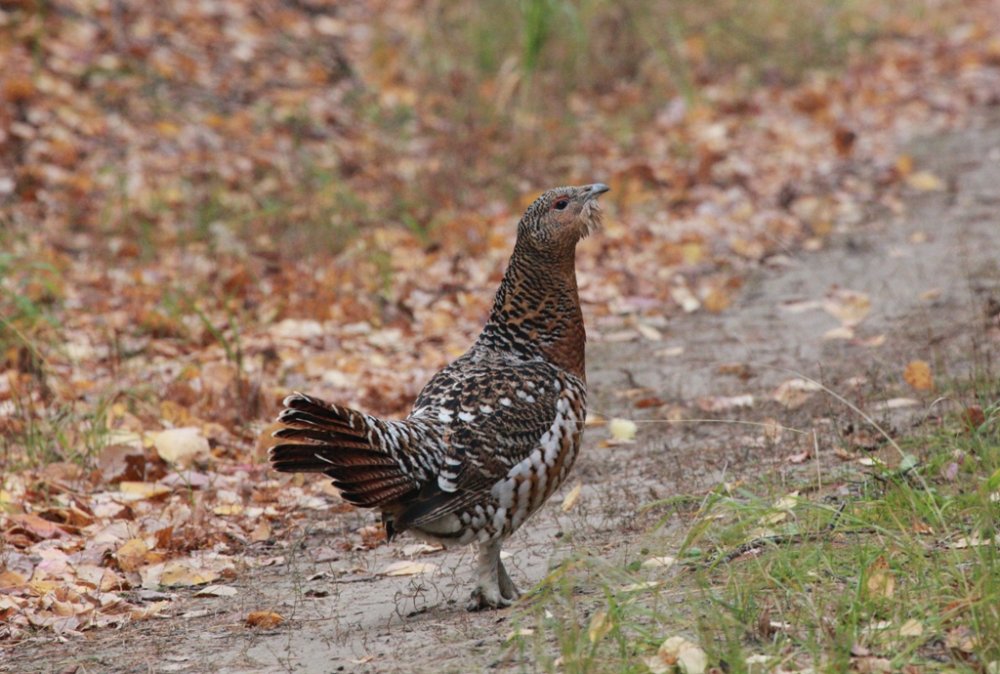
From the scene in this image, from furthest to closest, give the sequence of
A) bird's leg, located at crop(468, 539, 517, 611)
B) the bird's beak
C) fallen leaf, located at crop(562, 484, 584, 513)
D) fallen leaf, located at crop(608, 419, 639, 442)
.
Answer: fallen leaf, located at crop(608, 419, 639, 442)
fallen leaf, located at crop(562, 484, 584, 513)
the bird's beak
bird's leg, located at crop(468, 539, 517, 611)

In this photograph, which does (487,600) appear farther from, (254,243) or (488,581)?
(254,243)

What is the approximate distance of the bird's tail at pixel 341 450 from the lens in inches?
145

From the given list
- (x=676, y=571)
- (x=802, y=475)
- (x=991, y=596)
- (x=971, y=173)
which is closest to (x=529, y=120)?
(x=971, y=173)

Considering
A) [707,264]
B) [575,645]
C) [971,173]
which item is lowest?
[575,645]

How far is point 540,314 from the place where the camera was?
185 inches

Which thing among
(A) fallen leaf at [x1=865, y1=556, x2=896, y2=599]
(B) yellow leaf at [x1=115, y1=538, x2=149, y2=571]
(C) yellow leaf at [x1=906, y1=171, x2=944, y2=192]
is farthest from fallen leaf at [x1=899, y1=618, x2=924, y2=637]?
(C) yellow leaf at [x1=906, y1=171, x2=944, y2=192]

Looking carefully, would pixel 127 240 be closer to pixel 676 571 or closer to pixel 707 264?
pixel 707 264

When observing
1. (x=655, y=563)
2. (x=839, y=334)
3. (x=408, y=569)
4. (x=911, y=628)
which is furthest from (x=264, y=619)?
(x=839, y=334)

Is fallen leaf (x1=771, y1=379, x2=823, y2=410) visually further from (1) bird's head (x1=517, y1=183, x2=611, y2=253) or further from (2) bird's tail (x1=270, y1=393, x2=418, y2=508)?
(2) bird's tail (x1=270, y1=393, x2=418, y2=508)

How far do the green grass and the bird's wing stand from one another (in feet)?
1.47

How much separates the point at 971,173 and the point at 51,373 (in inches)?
283

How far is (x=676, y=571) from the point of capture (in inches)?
164

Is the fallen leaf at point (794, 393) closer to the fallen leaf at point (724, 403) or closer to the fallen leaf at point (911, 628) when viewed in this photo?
the fallen leaf at point (724, 403)

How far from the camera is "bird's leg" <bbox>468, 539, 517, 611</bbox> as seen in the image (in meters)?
4.27
